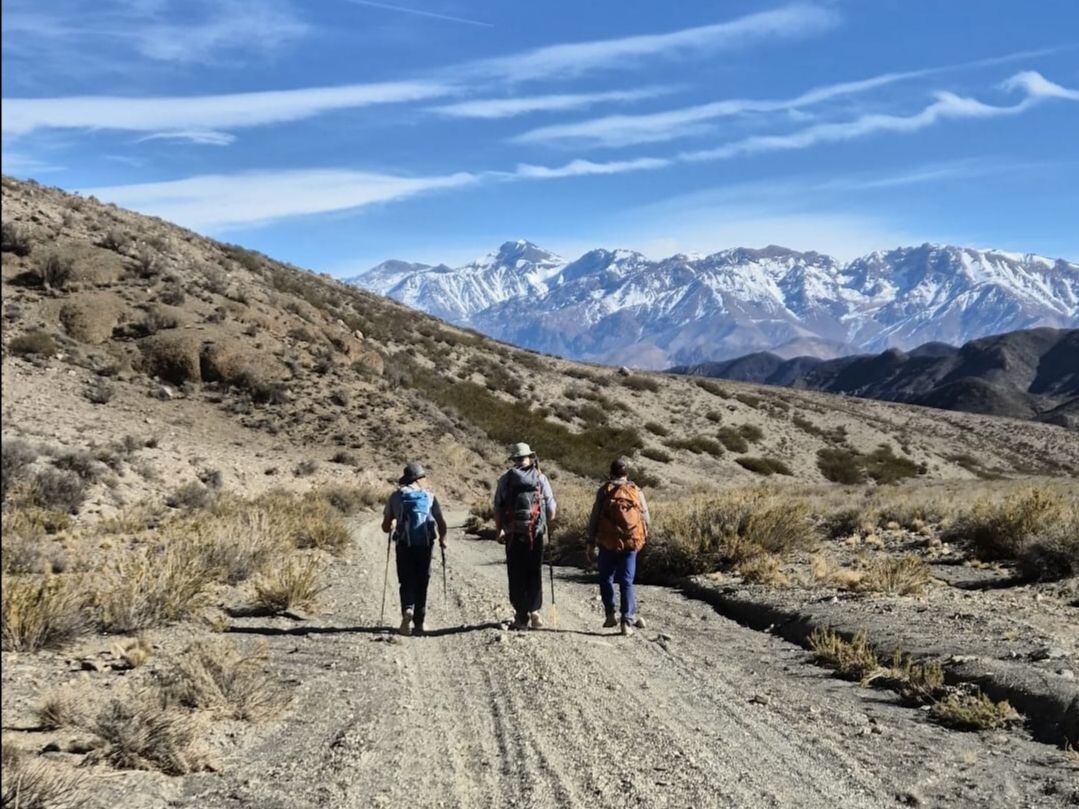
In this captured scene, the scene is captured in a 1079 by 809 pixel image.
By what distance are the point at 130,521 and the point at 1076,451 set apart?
254 feet

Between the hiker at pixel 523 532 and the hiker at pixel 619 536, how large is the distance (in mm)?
723

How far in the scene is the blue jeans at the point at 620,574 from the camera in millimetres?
10172

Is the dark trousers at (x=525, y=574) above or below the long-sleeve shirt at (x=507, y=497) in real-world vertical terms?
below

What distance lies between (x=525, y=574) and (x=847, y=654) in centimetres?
370

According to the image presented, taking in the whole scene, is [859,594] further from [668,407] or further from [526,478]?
[668,407]

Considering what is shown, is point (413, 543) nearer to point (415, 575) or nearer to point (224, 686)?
point (415, 575)

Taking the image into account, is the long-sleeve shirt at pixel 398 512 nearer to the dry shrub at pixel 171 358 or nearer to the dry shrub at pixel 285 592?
the dry shrub at pixel 285 592

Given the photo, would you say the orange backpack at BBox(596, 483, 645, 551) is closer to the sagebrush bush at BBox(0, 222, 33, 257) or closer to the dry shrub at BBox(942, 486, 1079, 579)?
the dry shrub at BBox(942, 486, 1079, 579)

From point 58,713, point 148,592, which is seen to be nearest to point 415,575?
point 148,592

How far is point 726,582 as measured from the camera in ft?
43.4

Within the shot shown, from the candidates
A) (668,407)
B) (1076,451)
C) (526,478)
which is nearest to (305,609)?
(526,478)

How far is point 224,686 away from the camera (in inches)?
270

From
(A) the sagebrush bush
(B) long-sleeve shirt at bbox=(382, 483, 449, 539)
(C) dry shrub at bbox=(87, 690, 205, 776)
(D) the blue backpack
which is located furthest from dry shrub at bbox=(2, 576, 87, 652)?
(A) the sagebrush bush

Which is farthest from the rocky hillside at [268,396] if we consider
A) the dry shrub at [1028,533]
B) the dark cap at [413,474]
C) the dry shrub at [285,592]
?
the dry shrub at [1028,533]
